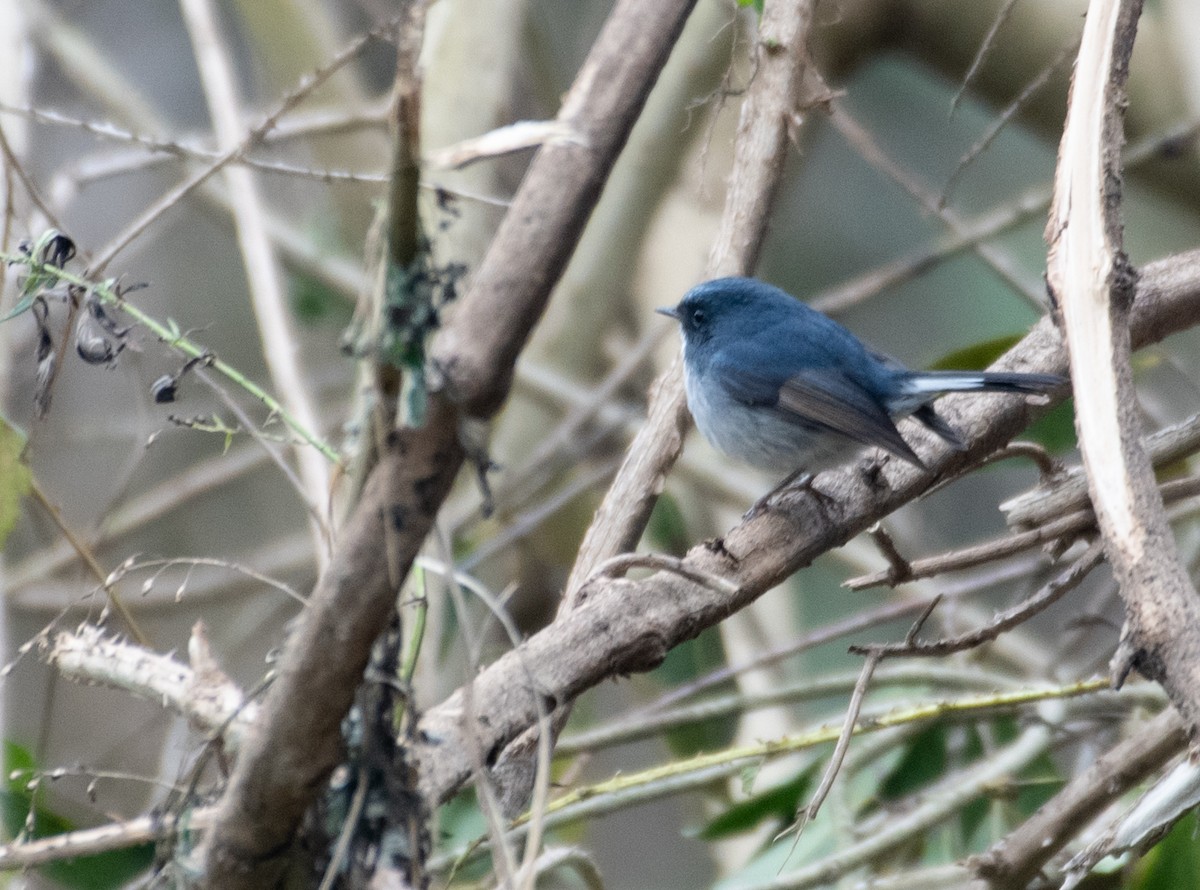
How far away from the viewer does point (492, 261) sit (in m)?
0.91

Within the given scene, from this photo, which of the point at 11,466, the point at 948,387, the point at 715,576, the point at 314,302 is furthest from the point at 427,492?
the point at 314,302

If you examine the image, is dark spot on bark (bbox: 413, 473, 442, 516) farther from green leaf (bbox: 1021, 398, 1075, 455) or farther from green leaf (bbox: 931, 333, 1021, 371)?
green leaf (bbox: 1021, 398, 1075, 455)

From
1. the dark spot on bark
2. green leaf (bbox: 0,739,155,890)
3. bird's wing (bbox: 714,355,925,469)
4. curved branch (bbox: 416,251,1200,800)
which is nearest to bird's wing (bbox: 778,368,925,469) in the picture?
bird's wing (bbox: 714,355,925,469)

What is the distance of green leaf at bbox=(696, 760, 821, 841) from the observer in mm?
3031

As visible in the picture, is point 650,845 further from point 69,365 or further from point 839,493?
point 839,493

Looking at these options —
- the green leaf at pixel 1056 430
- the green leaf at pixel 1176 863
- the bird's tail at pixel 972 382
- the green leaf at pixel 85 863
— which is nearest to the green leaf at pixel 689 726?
the green leaf at pixel 1056 430

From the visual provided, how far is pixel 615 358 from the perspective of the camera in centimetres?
566

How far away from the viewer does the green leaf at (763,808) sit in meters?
3.03

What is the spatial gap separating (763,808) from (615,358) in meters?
2.94

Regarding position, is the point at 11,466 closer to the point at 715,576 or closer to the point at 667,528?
the point at 715,576

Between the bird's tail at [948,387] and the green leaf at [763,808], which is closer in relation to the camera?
the bird's tail at [948,387]

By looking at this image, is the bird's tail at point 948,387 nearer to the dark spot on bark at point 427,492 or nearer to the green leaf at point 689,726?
the green leaf at point 689,726

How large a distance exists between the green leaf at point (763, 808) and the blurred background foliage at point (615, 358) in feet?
0.03

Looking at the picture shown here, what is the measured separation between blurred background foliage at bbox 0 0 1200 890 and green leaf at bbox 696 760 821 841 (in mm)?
10
